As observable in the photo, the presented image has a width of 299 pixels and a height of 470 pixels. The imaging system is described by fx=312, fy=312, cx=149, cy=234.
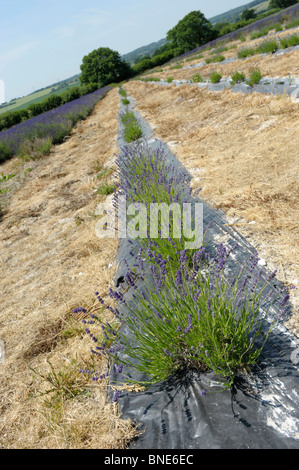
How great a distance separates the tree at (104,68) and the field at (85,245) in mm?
40837

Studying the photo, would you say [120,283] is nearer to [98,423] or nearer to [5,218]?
[98,423]

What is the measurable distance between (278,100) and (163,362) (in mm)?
5287

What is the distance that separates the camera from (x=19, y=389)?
228 centimetres

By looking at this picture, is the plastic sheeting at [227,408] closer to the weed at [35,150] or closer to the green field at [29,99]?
the weed at [35,150]

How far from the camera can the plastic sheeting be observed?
1.34 m

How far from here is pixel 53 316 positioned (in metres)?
2.92

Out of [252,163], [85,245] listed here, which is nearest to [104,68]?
[252,163]

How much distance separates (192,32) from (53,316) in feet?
191

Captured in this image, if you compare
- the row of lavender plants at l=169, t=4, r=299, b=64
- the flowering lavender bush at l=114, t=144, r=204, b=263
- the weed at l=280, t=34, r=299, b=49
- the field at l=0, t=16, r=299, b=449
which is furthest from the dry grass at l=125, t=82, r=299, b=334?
the row of lavender plants at l=169, t=4, r=299, b=64

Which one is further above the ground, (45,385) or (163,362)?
(163,362)

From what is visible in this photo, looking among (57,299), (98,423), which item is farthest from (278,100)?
(98,423)

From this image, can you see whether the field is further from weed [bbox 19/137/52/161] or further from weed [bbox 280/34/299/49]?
weed [bbox 19/137/52/161]

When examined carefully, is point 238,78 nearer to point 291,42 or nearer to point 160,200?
point 291,42

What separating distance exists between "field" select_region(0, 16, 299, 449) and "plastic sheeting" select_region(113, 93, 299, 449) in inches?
4.7
